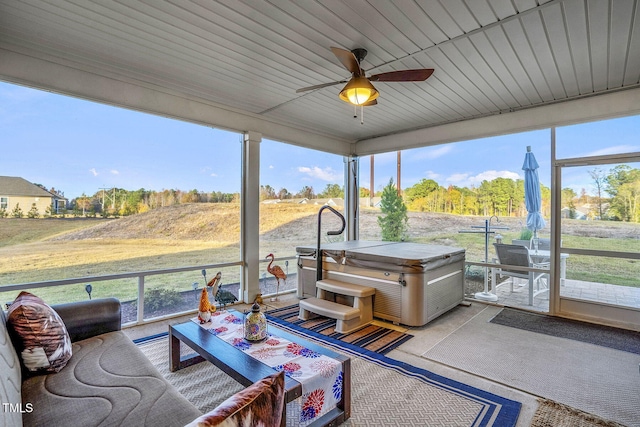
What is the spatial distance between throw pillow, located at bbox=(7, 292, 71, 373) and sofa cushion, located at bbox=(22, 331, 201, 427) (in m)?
0.06

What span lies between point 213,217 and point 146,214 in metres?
0.84

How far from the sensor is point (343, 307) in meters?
3.50

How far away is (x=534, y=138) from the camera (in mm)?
4250

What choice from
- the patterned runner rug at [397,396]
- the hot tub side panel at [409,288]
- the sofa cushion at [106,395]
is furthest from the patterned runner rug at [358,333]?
the sofa cushion at [106,395]

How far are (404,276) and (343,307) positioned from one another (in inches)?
30.3

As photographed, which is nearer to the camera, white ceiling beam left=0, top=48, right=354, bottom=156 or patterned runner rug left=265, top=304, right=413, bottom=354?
white ceiling beam left=0, top=48, right=354, bottom=156

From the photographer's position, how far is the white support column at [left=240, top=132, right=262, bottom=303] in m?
4.43

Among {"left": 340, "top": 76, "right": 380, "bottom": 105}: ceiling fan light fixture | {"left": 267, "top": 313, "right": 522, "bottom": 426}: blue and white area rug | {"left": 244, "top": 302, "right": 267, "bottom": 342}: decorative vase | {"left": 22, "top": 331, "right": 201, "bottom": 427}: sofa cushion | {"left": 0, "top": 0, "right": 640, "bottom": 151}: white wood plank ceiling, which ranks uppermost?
{"left": 0, "top": 0, "right": 640, "bottom": 151}: white wood plank ceiling

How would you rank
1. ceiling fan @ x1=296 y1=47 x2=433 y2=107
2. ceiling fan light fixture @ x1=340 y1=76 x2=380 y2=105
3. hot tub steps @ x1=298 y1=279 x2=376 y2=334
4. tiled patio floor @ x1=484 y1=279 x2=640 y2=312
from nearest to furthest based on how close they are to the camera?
1. ceiling fan @ x1=296 y1=47 x2=433 y2=107
2. ceiling fan light fixture @ x1=340 y1=76 x2=380 y2=105
3. hot tub steps @ x1=298 y1=279 x2=376 y2=334
4. tiled patio floor @ x1=484 y1=279 x2=640 y2=312

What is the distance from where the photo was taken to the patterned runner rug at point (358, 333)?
3.07m

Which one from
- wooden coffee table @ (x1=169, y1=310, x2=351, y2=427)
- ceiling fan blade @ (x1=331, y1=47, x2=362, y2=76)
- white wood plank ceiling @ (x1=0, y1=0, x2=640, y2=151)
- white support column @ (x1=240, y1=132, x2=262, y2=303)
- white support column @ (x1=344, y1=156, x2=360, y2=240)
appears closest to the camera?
wooden coffee table @ (x1=169, y1=310, x2=351, y2=427)

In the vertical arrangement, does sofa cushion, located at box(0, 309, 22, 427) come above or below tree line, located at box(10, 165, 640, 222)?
below

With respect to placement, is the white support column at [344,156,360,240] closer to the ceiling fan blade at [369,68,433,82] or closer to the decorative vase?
the ceiling fan blade at [369,68,433,82]

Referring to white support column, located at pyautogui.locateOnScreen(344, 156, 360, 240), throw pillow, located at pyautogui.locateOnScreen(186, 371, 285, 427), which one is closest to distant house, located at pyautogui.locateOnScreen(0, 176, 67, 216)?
throw pillow, located at pyautogui.locateOnScreen(186, 371, 285, 427)
